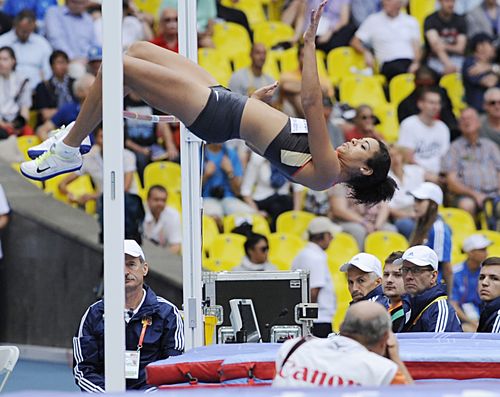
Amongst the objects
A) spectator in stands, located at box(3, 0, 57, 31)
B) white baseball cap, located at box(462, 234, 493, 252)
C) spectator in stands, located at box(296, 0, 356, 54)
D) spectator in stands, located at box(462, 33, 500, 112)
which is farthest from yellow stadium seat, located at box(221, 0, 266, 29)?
white baseball cap, located at box(462, 234, 493, 252)

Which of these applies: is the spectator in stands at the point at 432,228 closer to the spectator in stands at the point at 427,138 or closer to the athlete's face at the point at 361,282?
the athlete's face at the point at 361,282

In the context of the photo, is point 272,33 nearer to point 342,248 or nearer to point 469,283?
point 342,248

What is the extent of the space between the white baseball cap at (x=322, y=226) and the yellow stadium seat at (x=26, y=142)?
300 centimetres

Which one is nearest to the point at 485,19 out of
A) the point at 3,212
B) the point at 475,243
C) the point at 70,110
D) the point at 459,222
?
the point at 459,222

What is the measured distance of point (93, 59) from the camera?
39.5 ft

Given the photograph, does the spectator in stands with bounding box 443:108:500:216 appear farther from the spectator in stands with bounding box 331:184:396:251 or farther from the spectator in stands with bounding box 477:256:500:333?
the spectator in stands with bounding box 477:256:500:333

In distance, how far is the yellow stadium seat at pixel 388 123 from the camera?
11.8m

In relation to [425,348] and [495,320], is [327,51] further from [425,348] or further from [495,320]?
[425,348]

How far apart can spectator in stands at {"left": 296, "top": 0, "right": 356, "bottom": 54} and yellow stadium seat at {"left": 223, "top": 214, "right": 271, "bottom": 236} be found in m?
2.28

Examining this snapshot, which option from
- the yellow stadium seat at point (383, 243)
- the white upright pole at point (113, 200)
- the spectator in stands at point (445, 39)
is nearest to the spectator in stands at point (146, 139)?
the yellow stadium seat at point (383, 243)

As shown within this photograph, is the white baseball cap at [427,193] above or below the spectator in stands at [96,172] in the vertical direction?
below

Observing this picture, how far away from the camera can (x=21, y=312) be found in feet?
38.8

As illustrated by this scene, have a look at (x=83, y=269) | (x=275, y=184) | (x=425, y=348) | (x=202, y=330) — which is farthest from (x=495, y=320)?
(x=83, y=269)

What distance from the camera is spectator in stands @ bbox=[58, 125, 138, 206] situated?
11.4 meters
